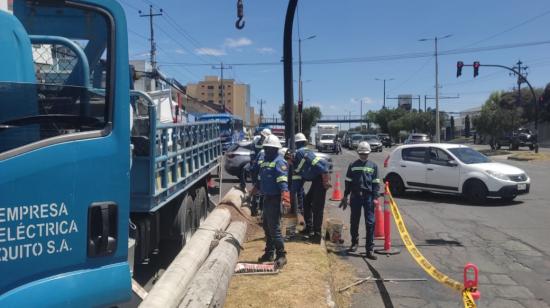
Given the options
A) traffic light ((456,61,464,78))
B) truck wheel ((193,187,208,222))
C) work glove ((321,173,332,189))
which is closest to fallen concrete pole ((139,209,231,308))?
truck wheel ((193,187,208,222))

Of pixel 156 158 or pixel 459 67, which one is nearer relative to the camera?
pixel 156 158

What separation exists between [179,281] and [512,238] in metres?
6.75

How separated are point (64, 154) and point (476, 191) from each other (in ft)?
42.0

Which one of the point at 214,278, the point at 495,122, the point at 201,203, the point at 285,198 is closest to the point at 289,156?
the point at 201,203

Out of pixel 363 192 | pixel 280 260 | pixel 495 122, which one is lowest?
pixel 280 260

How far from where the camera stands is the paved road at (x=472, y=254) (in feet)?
21.4

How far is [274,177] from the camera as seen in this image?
23.6ft

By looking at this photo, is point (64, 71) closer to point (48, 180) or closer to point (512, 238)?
point (48, 180)

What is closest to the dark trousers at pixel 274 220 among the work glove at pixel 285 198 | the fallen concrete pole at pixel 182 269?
the work glove at pixel 285 198

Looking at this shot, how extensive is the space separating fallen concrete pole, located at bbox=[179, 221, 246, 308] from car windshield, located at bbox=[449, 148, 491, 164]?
8.96m

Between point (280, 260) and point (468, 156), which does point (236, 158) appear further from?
point (280, 260)

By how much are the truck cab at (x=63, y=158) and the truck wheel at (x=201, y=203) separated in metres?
5.69

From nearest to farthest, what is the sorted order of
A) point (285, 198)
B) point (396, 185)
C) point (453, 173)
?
point (285, 198)
point (453, 173)
point (396, 185)

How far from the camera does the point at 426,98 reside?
10344 cm
